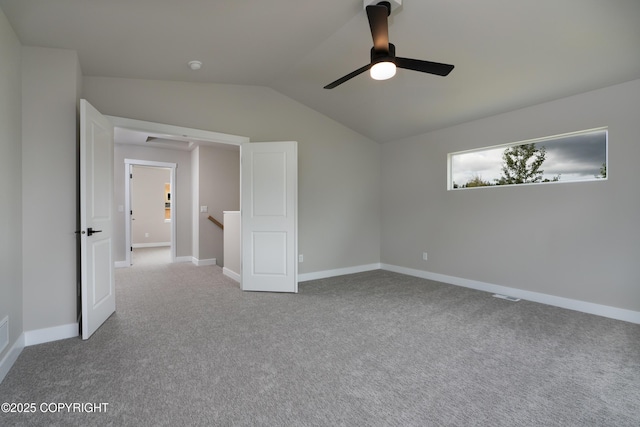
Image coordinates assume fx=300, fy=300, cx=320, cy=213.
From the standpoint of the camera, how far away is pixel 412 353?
2406 mm

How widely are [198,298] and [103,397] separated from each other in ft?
6.74

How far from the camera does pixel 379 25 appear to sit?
83.0 inches

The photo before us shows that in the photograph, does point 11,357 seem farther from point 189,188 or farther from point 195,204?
point 189,188

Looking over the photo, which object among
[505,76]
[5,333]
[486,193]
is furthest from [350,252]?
[5,333]

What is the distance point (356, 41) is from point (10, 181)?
125 inches

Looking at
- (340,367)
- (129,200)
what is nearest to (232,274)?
(129,200)

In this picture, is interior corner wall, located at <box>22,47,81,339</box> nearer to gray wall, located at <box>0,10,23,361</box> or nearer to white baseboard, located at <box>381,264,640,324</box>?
gray wall, located at <box>0,10,23,361</box>

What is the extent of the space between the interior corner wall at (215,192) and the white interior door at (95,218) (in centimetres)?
299

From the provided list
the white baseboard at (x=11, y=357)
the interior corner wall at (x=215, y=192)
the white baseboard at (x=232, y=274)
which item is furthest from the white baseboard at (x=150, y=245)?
the white baseboard at (x=11, y=357)

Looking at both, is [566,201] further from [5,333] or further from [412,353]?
[5,333]

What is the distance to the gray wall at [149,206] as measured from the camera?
29.6 ft

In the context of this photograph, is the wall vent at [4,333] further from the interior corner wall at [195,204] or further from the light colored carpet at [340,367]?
the interior corner wall at [195,204]

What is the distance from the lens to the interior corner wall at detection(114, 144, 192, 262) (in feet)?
20.1

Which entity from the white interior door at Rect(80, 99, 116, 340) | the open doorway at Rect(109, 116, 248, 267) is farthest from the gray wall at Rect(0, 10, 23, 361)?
the open doorway at Rect(109, 116, 248, 267)
